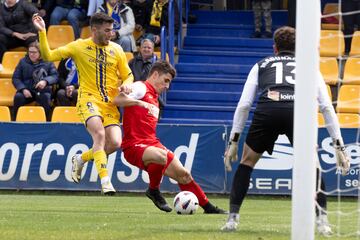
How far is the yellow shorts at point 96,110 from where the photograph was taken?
12.4 m

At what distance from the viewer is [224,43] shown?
819 inches

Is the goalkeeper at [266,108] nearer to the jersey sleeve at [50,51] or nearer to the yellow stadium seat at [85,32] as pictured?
the jersey sleeve at [50,51]

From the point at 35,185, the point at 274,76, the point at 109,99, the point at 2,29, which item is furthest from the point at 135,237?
the point at 2,29

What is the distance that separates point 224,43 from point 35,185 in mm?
5802

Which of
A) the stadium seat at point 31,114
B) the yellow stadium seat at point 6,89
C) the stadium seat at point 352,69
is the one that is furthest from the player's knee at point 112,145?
the yellow stadium seat at point 6,89

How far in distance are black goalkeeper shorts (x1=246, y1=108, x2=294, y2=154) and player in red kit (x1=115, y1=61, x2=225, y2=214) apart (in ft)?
8.31

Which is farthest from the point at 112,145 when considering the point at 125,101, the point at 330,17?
the point at 330,17

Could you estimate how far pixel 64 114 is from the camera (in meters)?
18.1

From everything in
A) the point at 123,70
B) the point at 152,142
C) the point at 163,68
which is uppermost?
the point at 163,68

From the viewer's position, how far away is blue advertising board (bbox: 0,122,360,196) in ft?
54.3

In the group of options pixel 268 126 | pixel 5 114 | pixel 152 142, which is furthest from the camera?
pixel 5 114

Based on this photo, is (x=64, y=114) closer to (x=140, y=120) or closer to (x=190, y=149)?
(x=190, y=149)

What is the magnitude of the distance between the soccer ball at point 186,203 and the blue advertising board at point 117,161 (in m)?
5.21

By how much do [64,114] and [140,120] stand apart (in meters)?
6.26
